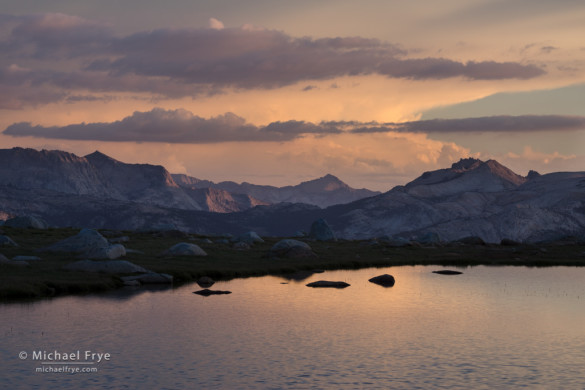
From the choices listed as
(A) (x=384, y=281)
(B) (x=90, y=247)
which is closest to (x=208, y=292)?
(A) (x=384, y=281)

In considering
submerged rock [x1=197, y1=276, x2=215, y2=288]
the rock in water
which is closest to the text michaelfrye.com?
submerged rock [x1=197, y1=276, x2=215, y2=288]

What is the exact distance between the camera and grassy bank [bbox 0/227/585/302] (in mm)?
62094

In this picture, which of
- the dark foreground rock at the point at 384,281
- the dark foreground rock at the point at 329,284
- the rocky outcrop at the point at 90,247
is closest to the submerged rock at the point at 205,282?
the dark foreground rock at the point at 329,284

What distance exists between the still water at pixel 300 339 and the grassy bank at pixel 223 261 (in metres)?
5.24

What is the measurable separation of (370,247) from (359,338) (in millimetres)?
88450

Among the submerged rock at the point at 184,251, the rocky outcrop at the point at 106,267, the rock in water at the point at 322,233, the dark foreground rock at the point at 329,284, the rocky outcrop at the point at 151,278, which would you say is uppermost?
the rock in water at the point at 322,233

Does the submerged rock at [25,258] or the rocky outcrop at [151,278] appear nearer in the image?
the rocky outcrop at [151,278]

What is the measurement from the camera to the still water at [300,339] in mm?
32344

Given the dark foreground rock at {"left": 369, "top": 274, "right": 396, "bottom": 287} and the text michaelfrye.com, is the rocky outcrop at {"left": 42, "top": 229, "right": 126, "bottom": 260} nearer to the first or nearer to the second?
the dark foreground rock at {"left": 369, "top": 274, "right": 396, "bottom": 287}

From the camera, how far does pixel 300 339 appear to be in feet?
137

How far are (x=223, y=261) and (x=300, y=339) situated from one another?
48.9m

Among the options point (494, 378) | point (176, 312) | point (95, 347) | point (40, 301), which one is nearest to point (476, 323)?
point (494, 378)

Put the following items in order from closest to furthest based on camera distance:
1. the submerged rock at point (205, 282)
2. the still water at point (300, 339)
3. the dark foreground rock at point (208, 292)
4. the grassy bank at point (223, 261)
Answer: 1. the still water at point (300, 339)
2. the grassy bank at point (223, 261)
3. the dark foreground rock at point (208, 292)
4. the submerged rock at point (205, 282)

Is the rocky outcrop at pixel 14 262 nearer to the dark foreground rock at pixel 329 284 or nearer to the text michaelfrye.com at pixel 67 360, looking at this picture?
the dark foreground rock at pixel 329 284
